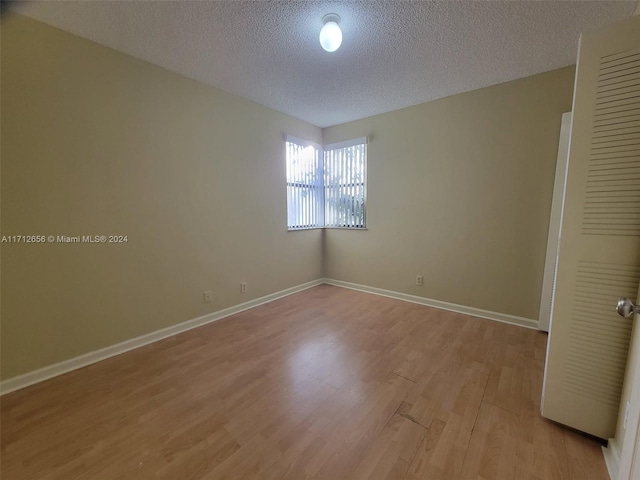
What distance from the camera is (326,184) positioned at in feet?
14.0

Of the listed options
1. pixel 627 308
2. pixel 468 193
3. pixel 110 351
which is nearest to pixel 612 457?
pixel 627 308

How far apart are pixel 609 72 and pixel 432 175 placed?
1984 millimetres

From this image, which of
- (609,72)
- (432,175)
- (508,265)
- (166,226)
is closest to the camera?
(609,72)

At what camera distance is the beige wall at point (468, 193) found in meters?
2.58

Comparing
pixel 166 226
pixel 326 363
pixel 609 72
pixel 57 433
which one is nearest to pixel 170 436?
pixel 57 433

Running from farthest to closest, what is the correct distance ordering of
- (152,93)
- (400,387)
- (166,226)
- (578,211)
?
(166,226) < (152,93) < (400,387) < (578,211)

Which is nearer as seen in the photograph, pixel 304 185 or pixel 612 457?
pixel 612 457

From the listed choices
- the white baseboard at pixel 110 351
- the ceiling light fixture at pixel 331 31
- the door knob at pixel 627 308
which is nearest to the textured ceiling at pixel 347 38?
the ceiling light fixture at pixel 331 31

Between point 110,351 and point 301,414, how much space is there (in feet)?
6.07

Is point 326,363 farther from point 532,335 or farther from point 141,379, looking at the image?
point 532,335

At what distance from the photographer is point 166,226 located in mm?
2516

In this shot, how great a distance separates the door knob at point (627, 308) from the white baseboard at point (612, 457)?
76 cm

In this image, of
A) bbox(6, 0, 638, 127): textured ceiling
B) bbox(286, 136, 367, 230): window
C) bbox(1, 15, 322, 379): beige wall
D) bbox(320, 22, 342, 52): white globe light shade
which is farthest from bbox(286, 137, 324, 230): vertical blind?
bbox(320, 22, 342, 52): white globe light shade

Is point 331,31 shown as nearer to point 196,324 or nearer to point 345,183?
point 345,183
